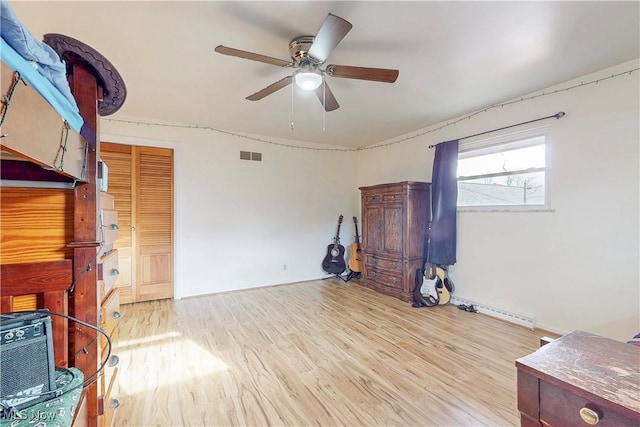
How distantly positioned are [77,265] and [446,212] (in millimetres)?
3657

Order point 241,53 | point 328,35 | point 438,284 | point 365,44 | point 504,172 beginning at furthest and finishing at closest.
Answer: point 438,284
point 504,172
point 365,44
point 241,53
point 328,35

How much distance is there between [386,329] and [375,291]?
140 cm

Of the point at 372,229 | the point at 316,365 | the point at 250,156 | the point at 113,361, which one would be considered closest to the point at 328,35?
the point at 113,361

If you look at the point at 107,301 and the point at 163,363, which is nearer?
the point at 107,301

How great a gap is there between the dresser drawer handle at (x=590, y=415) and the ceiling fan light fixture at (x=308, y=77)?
2.11m

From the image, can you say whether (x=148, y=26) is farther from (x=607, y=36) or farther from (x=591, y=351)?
(x=607, y=36)

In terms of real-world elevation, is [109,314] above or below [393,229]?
below

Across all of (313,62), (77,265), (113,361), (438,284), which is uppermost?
(313,62)

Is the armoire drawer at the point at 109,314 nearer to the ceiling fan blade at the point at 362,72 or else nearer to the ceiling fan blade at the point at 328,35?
the ceiling fan blade at the point at 328,35

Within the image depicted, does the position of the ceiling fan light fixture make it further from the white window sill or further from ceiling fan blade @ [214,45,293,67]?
the white window sill

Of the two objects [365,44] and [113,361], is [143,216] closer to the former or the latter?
[113,361]

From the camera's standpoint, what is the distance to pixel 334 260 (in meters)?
5.05

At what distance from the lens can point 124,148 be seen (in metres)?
3.65

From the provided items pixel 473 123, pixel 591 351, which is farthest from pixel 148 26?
pixel 473 123
